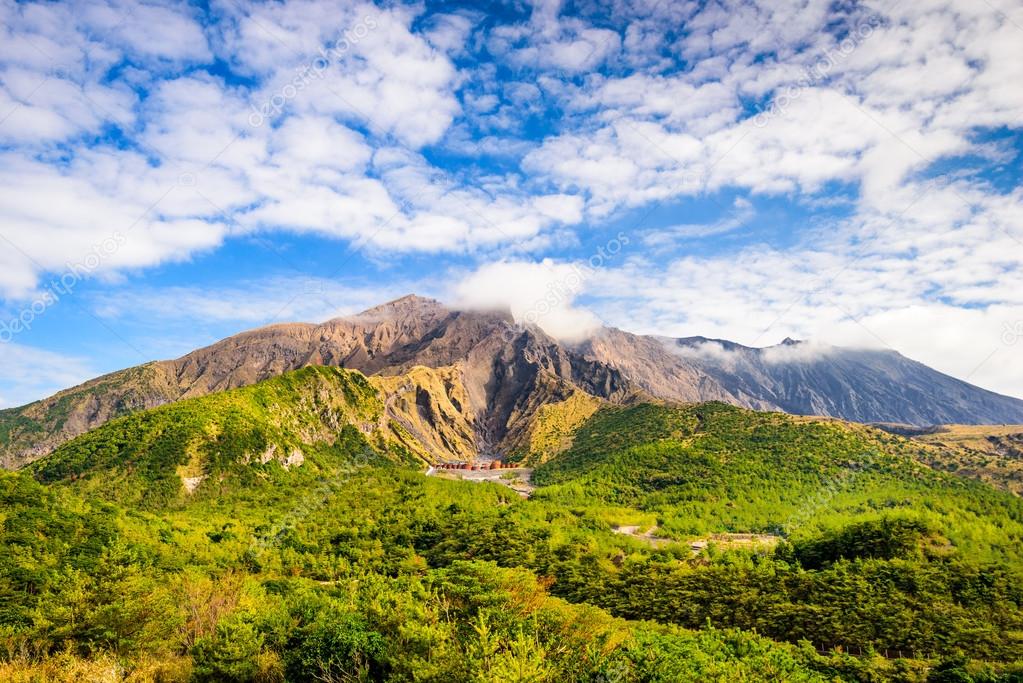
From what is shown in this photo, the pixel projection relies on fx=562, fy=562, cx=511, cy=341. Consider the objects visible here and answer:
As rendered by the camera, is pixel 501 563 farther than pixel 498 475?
No

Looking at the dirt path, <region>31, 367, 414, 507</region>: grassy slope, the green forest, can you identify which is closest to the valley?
the green forest

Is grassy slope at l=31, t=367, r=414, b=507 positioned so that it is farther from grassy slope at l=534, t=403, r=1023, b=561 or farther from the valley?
grassy slope at l=534, t=403, r=1023, b=561

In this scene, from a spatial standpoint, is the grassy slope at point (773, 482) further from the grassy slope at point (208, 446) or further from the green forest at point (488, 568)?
the grassy slope at point (208, 446)

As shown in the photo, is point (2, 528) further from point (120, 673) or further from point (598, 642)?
point (598, 642)

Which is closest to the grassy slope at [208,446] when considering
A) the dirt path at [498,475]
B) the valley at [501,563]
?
the valley at [501,563]

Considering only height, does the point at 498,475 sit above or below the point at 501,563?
above

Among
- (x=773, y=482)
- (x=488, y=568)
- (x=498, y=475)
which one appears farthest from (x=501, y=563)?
(x=498, y=475)

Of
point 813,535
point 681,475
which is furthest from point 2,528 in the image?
point 681,475

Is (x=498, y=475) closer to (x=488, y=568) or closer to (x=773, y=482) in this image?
(x=773, y=482)
